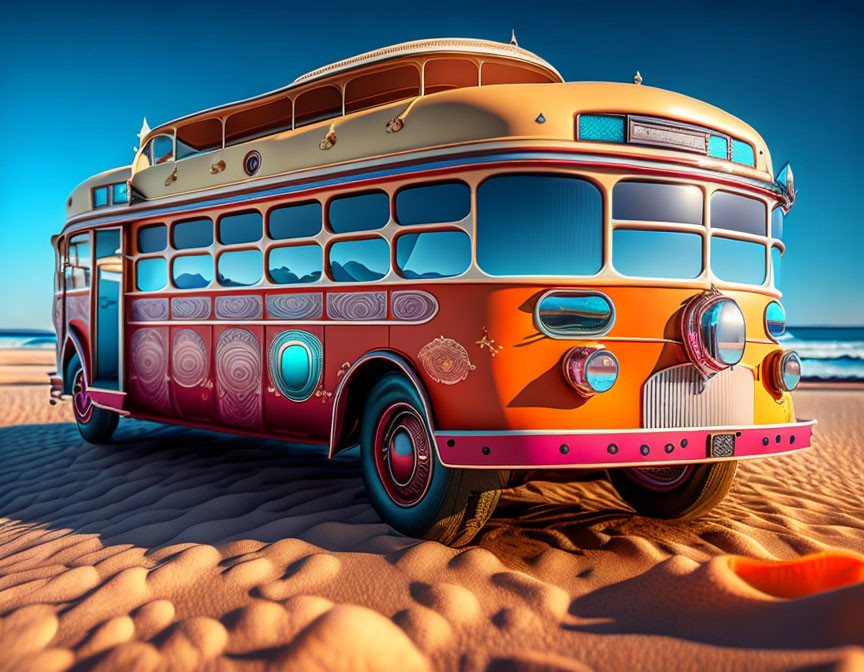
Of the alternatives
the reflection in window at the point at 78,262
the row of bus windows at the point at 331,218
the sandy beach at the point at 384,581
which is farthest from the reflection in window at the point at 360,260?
the reflection in window at the point at 78,262

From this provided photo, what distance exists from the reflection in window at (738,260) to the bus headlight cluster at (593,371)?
1008 mm

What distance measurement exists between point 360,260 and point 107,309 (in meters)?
4.29

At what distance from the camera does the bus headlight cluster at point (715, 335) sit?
3.17m

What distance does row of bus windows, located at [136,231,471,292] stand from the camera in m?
3.41

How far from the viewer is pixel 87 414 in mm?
6484

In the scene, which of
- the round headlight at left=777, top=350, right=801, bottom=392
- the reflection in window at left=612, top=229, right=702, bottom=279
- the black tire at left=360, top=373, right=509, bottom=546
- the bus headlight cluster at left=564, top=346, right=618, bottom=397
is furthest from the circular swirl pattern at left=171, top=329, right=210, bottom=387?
the round headlight at left=777, top=350, right=801, bottom=392

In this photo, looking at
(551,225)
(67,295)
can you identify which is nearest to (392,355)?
(551,225)

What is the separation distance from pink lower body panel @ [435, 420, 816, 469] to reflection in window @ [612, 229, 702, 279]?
89 centimetres

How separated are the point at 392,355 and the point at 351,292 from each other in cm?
58

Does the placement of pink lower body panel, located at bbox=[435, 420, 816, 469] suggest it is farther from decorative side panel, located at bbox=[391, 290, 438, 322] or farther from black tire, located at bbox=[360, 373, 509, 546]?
decorative side panel, located at bbox=[391, 290, 438, 322]

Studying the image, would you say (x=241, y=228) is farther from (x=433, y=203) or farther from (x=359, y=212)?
(x=433, y=203)

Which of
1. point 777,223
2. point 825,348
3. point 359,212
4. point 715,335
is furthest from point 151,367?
point 825,348

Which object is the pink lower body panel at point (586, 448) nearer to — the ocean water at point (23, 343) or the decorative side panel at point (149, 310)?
the decorative side panel at point (149, 310)

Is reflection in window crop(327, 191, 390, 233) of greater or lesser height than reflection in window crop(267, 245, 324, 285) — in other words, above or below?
above
